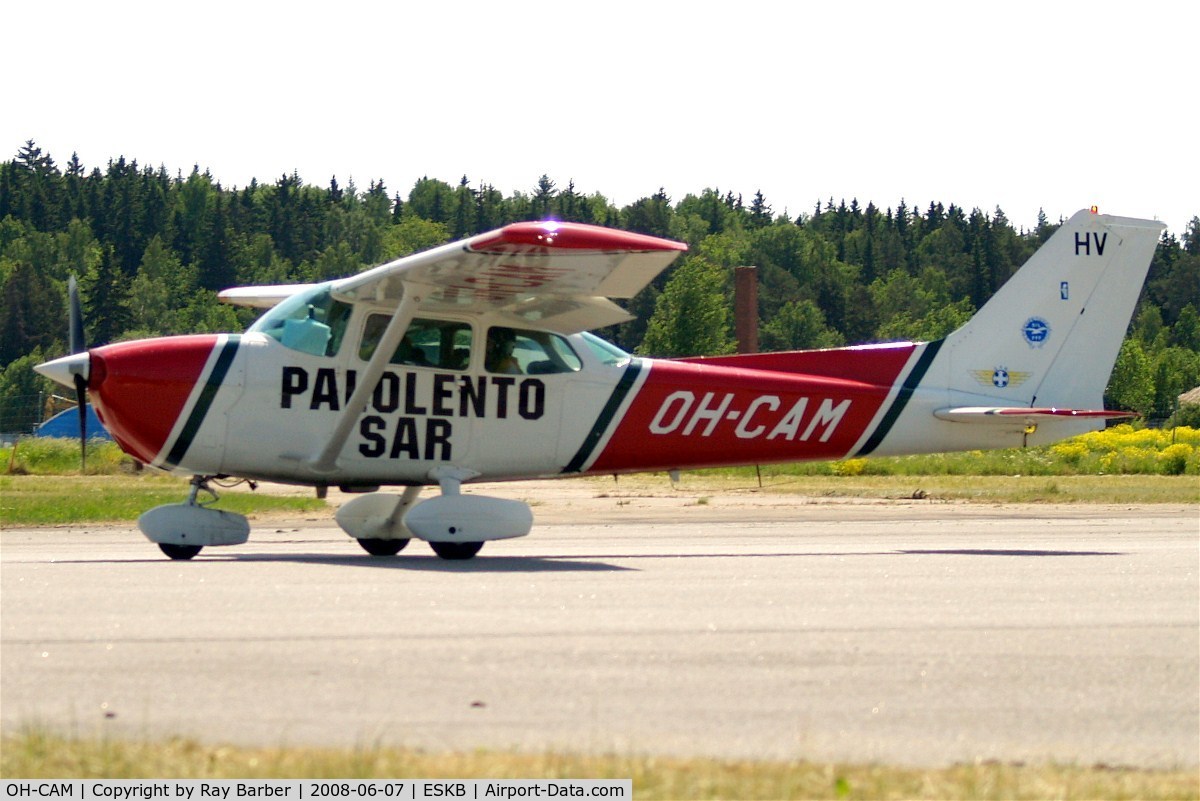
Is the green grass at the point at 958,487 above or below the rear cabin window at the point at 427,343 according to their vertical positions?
below

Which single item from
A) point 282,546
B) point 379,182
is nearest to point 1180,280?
A: point 379,182

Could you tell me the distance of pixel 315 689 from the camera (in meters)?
6.33

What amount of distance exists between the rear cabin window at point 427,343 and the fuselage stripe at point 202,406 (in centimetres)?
113

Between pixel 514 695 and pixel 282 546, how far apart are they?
343 inches

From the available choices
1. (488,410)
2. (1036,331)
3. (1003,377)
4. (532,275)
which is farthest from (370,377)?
(1036,331)

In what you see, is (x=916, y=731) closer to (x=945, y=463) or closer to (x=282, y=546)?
(x=282, y=546)

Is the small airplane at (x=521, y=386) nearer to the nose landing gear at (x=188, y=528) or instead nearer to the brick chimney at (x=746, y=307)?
the nose landing gear at (x=188, y=528)

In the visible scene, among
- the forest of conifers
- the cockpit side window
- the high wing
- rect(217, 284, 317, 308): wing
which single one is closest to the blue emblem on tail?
the high wing

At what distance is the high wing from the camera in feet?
36.3

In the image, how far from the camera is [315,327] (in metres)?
12.8

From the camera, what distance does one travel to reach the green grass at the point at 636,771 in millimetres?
4820

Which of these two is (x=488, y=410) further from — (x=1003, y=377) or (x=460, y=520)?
(x=1003, y=377)

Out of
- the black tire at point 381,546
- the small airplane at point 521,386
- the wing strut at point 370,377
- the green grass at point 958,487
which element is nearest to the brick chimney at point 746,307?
the green grass at point 958,487

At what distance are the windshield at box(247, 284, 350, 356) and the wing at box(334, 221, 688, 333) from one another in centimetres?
21
